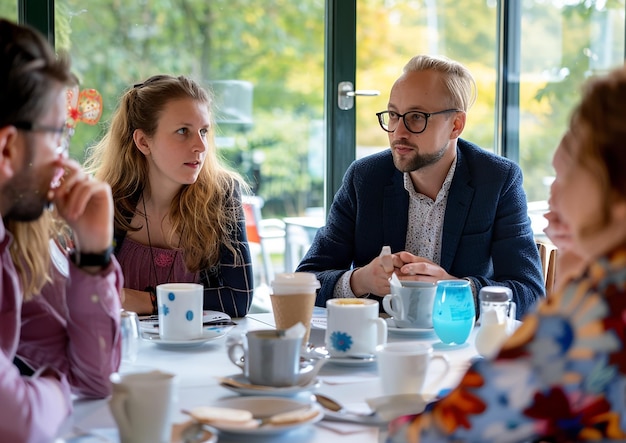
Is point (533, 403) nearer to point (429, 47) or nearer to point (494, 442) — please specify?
point (494, 442)

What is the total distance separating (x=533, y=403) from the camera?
96 centimetres

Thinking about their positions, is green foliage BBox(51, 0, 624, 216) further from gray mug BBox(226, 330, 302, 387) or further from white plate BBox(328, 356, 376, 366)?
gray mug BBox(226, 330, 302, 387)

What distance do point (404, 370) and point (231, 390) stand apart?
290 millimetres

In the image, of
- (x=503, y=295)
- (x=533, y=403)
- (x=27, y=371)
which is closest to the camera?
(x=533, y=403)

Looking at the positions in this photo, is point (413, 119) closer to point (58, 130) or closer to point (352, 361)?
point (352, 361)

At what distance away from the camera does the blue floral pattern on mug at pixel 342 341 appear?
5.50 ft

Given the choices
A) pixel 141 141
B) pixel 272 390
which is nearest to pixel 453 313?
pixel 272 390

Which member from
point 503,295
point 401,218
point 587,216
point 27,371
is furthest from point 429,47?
point 587,216

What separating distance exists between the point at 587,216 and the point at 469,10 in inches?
Result: 137

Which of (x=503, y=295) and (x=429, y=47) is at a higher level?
(x=429, y=47)

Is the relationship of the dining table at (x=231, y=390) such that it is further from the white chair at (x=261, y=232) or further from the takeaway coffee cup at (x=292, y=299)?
the white chair at (x=261, y=232)

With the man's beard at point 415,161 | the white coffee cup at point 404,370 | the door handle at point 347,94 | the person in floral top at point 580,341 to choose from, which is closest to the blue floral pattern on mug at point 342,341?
the white coffee cup at point 404,370

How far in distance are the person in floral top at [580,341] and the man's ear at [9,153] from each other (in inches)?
29.8

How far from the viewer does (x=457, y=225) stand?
254 centimetres
